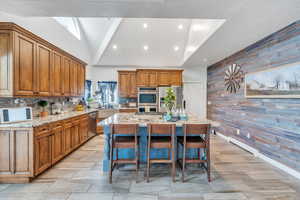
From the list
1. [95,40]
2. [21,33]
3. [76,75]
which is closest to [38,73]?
[21,33]

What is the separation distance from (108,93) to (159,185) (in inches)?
198

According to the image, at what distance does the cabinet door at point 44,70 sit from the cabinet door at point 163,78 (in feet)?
12.3

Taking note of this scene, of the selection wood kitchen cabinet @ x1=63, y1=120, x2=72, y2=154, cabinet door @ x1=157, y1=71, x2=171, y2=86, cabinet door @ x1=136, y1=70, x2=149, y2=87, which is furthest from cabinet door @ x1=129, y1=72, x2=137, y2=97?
wood kitchen cabinet @ x1=63, y1=120, x2=72, y2=154

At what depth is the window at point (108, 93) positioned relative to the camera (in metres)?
6.96

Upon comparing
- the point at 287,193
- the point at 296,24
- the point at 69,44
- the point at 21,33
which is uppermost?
the point at 69,44

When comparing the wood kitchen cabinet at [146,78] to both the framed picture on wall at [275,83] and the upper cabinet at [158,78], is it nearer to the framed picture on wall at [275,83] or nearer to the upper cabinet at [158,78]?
the upper cabinet at [158,78]

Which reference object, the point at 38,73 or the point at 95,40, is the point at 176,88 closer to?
the point at 95,40

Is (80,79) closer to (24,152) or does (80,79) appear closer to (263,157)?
(24,152)

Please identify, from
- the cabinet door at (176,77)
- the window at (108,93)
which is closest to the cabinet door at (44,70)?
the window at (108,93)

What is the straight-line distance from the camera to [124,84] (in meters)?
6.57

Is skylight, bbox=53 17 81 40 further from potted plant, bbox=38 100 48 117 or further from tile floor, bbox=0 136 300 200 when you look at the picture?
tile floor, bbox=0 136 300 200

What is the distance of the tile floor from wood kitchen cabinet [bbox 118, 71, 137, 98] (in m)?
3.55

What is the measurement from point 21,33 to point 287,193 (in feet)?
15.8

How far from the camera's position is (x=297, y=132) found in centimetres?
286
